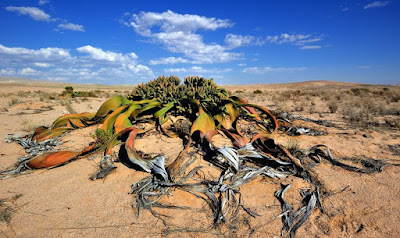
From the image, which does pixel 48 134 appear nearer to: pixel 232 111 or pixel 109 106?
pixel 109 106

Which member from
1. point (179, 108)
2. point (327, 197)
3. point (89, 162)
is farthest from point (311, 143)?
point (89, 162)

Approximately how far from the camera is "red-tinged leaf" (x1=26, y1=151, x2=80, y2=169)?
260 centimetres

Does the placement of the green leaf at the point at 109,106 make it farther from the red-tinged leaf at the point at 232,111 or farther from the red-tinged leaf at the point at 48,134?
the red-tinged leaf at the point at 232,111

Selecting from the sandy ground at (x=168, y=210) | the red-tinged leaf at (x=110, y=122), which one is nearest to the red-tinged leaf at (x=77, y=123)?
the red-tinged leaf at (x=110, y=122)

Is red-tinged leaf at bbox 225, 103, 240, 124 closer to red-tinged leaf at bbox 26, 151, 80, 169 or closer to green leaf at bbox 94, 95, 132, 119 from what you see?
green leaf at bbox 94, 95, 132, 119

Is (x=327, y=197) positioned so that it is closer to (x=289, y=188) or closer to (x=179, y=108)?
(x=289, y=188)

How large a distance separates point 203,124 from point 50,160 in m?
2.08

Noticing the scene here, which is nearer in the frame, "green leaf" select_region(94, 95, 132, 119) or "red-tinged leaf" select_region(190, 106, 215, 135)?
"red-tinged leaf" select_region(190, 106, 215, 135)

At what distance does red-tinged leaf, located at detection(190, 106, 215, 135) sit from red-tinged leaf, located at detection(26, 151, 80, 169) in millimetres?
1653

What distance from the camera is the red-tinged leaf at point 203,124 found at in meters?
3.22

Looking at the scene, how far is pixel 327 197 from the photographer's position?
2031mm

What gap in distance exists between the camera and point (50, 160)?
8.64ft

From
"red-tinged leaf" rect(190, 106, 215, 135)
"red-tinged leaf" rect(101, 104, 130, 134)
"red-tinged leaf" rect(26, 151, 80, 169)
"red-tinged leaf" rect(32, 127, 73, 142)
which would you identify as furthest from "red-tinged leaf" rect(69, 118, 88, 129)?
"red-tinged leaf" rect(190, 106, 215, 135)

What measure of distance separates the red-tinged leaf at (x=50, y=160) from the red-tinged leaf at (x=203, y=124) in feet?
5.42
